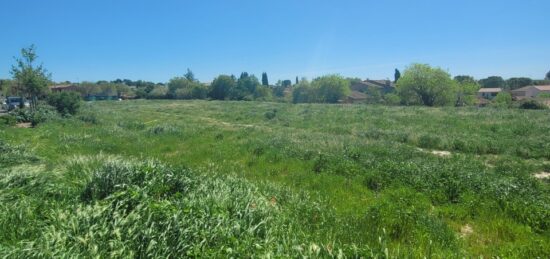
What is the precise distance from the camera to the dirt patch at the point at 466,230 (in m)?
5.34

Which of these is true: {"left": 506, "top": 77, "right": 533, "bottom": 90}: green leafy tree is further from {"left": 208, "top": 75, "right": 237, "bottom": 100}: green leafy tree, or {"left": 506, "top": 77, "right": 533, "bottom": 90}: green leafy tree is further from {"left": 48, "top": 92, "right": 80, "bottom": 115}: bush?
{"left": 48, "top": 92, "right": 80, "bottom": 115}: bush

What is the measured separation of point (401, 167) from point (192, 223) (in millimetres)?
6458

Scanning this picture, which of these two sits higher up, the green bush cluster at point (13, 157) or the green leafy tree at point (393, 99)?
the green leafy tree at point (393, 99)

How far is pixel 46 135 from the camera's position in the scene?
15312 mm

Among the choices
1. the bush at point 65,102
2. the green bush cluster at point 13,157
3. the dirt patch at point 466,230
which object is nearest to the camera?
the dirt patch at point 466,230

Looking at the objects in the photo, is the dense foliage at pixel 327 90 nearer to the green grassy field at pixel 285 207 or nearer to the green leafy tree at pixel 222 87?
the green leafy tree at pixel 222 87

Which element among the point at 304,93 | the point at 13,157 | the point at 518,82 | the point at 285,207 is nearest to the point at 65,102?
the point at 13,157

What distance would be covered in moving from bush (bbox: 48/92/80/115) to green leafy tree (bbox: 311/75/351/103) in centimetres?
5063

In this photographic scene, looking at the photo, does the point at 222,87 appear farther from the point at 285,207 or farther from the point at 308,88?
the point at 285,207

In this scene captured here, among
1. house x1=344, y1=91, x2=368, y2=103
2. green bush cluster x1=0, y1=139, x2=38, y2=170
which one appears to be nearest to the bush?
green bush cluster x1=0, y1=139, x2=38, y2=170

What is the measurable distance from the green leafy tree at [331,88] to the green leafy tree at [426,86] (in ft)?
61.4

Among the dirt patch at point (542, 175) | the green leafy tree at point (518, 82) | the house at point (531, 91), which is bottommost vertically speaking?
the dirt patch at point (542, 175)

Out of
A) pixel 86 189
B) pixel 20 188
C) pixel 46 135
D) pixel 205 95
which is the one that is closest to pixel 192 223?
pixel 86 189

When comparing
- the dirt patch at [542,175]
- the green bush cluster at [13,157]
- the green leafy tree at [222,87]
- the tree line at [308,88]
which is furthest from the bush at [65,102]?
the green leafy tree at [222,87]
